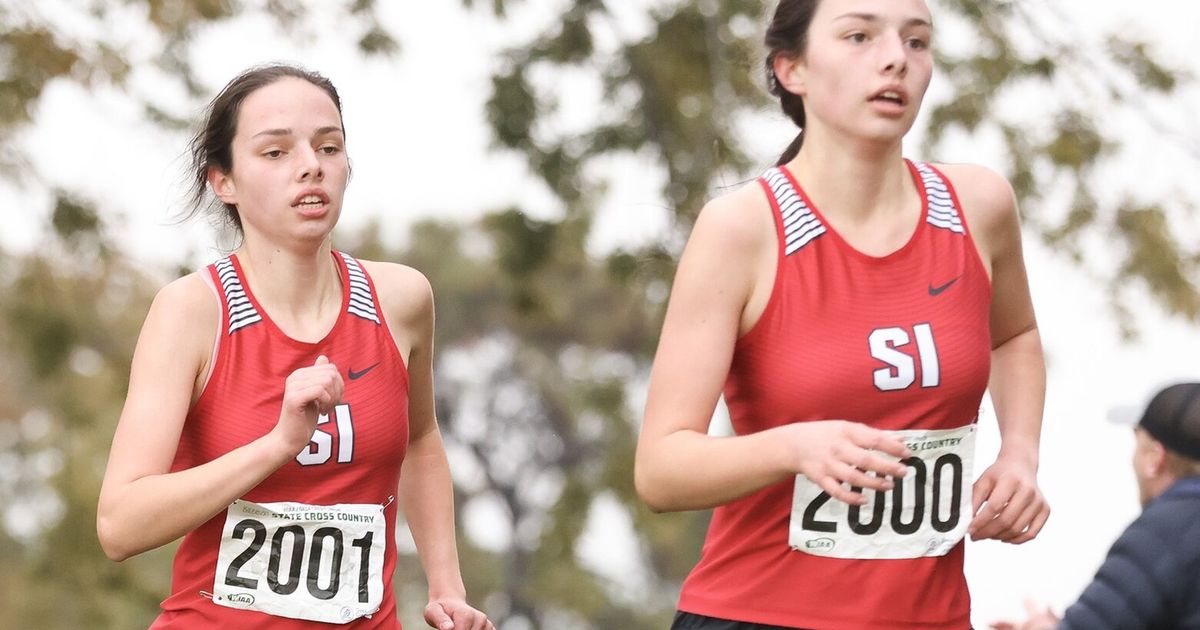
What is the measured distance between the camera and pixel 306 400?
2439 mm

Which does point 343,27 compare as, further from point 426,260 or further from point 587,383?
point 426,260

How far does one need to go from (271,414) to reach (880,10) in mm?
1132

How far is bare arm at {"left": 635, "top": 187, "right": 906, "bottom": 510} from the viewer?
236 centimetres

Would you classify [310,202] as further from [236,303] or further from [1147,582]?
[1147,582]

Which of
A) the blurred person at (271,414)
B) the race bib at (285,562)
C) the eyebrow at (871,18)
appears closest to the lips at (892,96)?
the eyebrow at (871,18)

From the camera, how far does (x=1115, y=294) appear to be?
7.25 meters

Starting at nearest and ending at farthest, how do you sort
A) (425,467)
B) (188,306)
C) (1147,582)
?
(1147,582) < (188,306) < (425,467)

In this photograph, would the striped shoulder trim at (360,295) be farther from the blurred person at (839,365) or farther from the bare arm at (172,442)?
the blurred person at (839,365)

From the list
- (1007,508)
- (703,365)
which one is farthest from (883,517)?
(703,365)

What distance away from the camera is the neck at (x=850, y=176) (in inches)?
102

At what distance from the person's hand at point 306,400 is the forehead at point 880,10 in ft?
2.99

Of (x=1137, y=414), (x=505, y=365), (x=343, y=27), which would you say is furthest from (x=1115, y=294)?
(x=505, y=365)

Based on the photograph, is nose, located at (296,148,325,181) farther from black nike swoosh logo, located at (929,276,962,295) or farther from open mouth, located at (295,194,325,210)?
black nike swoosh logo, located at (929,276,962,295)

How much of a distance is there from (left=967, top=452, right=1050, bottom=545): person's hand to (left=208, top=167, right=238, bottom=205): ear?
52.3 inches
